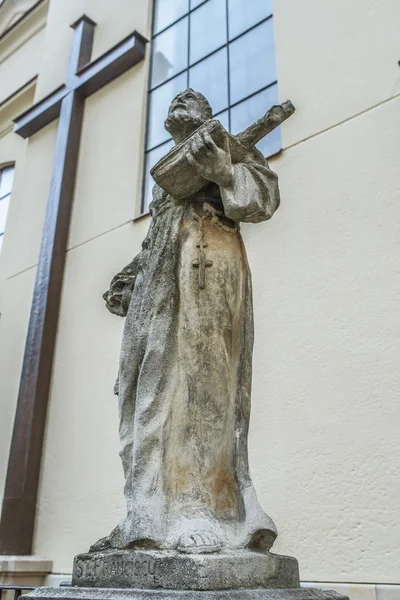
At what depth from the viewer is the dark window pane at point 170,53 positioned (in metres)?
8.57

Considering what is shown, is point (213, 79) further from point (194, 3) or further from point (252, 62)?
point (194, 3)

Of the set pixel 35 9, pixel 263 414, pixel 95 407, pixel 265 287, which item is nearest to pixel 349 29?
pixel 265 287

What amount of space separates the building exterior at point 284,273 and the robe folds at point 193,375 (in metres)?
2.31

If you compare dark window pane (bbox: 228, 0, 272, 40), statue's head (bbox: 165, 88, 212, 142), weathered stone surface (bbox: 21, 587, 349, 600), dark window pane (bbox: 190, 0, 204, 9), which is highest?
dark window pane (bbox: 190, 0, 204, 9)

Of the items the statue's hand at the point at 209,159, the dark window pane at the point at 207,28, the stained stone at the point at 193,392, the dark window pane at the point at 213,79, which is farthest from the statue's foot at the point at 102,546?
the dark window pane at the point at 207,28

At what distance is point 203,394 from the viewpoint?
96.9 inches

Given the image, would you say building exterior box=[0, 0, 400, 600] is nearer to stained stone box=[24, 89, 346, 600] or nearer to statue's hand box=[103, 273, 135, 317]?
stained stone box=[24, 89, 346, 600]

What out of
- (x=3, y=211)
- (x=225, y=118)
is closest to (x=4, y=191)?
(x=3, y=211)

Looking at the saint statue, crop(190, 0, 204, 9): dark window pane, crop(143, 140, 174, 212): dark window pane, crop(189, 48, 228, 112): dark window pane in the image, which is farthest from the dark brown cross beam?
the saint statue

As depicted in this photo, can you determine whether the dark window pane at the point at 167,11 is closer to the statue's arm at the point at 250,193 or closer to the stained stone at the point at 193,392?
the stained stone at the point at 193,392

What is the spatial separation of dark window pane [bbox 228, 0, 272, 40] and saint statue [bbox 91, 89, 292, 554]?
17.8 ft

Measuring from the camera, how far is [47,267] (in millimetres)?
8117

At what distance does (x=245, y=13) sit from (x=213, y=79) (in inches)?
36.3

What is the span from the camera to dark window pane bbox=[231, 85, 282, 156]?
6.70 m
